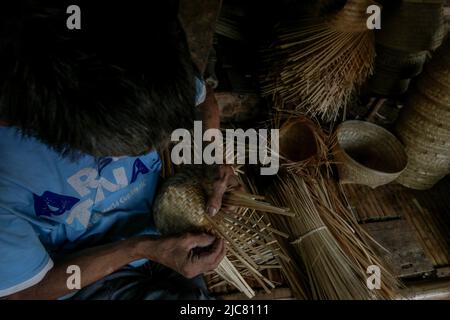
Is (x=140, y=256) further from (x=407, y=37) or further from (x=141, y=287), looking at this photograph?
(x=407, y=37)

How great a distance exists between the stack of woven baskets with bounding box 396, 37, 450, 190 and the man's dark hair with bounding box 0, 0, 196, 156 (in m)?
1.64

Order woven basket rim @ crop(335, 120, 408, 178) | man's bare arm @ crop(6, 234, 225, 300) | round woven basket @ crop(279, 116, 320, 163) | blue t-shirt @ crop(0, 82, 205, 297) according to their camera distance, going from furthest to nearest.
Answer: round woven basket @ crop(279, 116, 320, 163) → woven basket rim @ crop(335, 120, 408, 178) → man's bare arm @ crop(6, 234, 225, 300) → blue t-shirt @ crop(0, 82, 205, 297)

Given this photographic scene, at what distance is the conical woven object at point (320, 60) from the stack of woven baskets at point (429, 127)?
36 cm

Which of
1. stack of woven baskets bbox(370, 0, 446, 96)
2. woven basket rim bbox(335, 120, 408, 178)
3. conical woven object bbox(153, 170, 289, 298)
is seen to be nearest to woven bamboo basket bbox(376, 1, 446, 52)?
stack of woven baskets bbox(370, 0, 446, 96)

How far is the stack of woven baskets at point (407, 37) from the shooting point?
2.23m

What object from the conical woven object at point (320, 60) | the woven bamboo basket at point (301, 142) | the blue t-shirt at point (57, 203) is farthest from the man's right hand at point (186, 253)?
the conical woven object at point (320, 60)

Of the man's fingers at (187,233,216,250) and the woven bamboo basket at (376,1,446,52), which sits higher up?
the woven bamboo basket at (376,1,446,52)

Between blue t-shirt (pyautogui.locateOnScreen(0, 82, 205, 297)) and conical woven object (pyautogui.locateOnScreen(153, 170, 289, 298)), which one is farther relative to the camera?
conical woven object (pyautogui.locateOnScreen(153, 170, 289, 298))

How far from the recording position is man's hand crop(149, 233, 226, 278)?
1119 mm

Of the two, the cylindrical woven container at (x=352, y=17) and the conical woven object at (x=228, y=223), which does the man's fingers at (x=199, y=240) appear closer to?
the conical woven object at (x=228, y=223)

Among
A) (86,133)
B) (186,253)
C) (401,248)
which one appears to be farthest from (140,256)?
(401,248)

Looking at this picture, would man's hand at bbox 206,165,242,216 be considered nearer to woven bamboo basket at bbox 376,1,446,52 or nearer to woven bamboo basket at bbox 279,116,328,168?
woven bamboo basket at bbox 279,116,328,168

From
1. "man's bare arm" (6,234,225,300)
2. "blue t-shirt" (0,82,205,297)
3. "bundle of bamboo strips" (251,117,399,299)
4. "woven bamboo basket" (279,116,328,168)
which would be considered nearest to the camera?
"blue t-shirt" (0,82,205,297)

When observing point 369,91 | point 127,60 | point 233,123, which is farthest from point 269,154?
point 127,60
